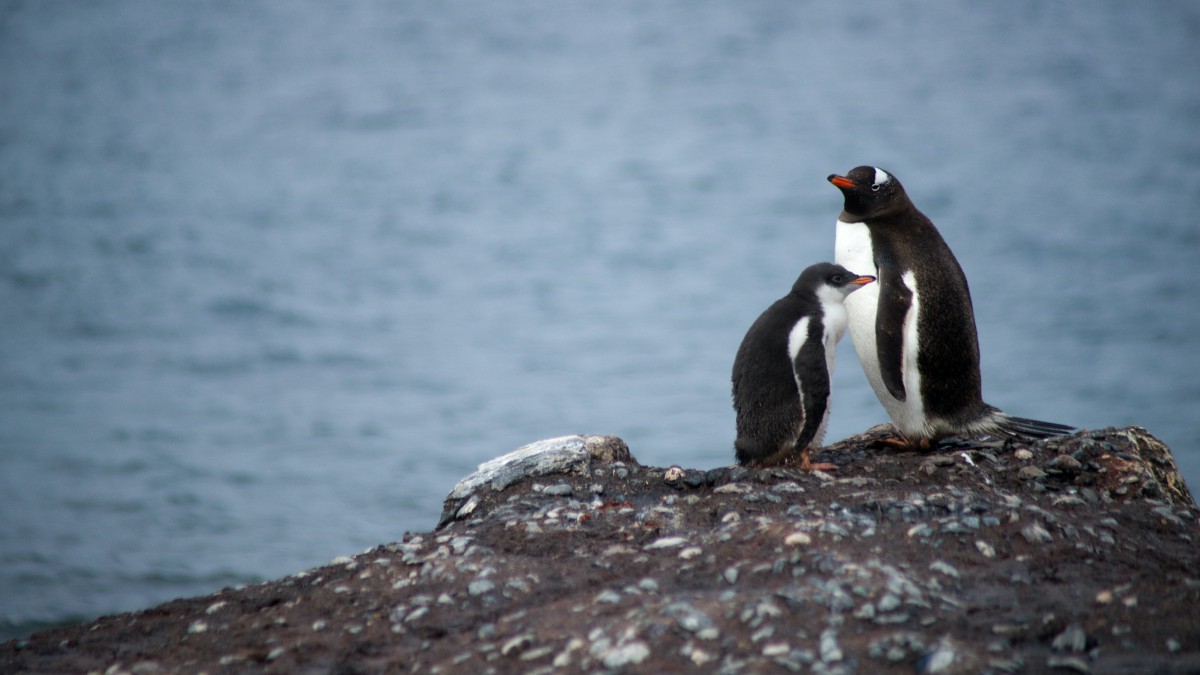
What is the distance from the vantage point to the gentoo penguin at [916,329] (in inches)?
207

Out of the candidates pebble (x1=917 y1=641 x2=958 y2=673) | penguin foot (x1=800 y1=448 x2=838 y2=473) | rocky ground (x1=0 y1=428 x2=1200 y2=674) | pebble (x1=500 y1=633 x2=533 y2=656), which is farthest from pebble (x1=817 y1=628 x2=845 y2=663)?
penguin foot (x1=800 y1=448 x2=838 y2=473)

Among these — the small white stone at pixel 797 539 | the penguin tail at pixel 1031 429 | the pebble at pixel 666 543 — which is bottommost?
the penguin tail at pixel 1031 429

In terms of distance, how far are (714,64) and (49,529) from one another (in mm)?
24896

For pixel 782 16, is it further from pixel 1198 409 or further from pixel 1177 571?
pixel 1177 571

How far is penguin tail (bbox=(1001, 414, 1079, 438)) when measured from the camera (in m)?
5.19

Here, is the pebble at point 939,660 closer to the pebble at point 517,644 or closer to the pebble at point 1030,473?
the pebble at point 517,644

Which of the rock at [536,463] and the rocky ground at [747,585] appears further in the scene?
the rock at [536,463]

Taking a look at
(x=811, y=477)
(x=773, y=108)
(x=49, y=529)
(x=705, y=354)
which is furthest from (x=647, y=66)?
(x=811, y=477)

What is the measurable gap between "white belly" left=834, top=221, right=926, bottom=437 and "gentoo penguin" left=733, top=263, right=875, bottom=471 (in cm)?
26

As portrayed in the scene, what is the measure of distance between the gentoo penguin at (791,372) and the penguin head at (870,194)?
1.45 ft

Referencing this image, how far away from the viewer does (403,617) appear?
3.57 m

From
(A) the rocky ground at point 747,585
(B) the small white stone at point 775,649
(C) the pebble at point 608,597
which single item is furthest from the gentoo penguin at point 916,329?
(B) the small white stone at point 775,649

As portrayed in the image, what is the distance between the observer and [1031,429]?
17.1 ft

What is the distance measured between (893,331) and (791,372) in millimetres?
629
